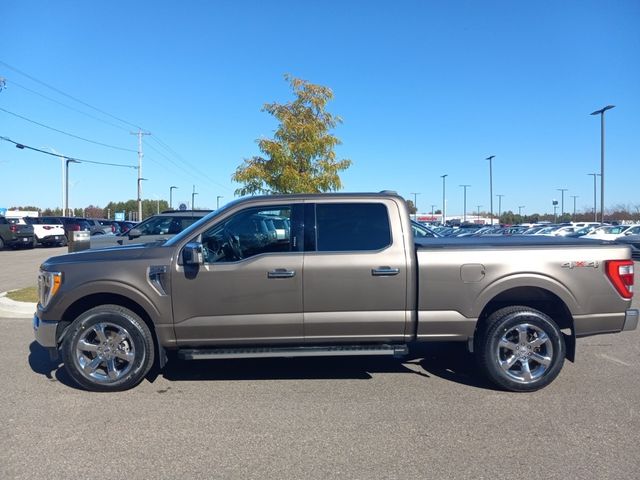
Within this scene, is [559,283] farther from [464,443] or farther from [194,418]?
[194,418]

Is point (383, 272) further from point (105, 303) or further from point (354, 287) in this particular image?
point (105, 303)

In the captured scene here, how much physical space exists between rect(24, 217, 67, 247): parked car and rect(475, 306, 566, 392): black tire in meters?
26.5

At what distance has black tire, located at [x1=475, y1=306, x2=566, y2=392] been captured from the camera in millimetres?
5102

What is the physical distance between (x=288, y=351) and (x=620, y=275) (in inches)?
131

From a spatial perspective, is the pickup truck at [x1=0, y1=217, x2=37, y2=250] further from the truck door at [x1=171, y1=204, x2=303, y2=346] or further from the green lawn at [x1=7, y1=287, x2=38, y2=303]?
the truck door at [x1=171, y1=204, x2=303, y2=346]

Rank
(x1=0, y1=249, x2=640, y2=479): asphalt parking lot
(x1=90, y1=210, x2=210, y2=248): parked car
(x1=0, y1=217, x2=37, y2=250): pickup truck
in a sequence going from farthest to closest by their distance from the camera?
(x1=0, y1=217, x2=37, y2=250): pickup truck → (x1=90, y1=210, x2=210, y2=248): parked car → (x1=0, y1=249, x2=640, y2=479): asphalt parking lot

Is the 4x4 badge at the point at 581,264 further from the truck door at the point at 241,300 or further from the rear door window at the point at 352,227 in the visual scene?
the truck door at the point at 241,300

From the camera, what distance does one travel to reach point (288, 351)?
5.05 meters

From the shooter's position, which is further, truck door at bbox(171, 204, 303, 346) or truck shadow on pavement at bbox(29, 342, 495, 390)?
truck shadow on pavement at bbox(29, 342, 495, 390)

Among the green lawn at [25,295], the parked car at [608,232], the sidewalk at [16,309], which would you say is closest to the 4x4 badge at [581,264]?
the sidewalk at [16,309]

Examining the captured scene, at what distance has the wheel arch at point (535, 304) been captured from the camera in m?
5.24

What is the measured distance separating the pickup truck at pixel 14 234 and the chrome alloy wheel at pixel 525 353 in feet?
84.1

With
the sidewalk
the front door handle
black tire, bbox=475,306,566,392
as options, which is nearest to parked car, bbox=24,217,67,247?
the sidewalk

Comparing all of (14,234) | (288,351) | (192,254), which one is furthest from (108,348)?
(14,234)
